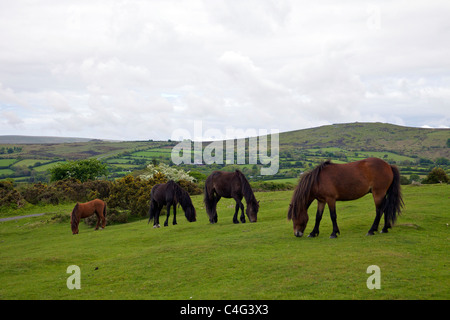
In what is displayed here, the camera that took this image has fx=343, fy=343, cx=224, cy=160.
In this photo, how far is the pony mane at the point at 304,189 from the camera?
1197cm

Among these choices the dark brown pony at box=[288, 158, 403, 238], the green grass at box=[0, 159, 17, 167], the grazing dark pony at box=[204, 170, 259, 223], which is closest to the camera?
the dark brown pony at box=[288, 158, 403, 238]

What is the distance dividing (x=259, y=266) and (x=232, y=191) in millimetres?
7779

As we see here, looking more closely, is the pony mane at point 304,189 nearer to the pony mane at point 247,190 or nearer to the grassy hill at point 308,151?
the pony mane at point 247,190

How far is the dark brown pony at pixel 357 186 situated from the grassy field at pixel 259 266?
83 centimetres

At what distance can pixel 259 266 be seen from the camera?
902 cm

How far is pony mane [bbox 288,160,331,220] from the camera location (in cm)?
1197

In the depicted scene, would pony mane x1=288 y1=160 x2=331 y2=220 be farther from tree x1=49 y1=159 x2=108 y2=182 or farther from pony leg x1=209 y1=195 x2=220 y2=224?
tree x1=49 y1=159 x2=108 y2=182

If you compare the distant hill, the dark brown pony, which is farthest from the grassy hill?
the dark brown pony

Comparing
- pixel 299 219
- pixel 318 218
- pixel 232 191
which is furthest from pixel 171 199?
pixel 318 218

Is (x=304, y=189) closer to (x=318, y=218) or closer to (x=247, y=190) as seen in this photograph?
(x=318, y=218)

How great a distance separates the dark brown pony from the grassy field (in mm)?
833
